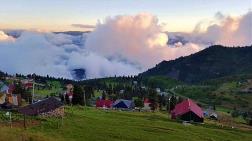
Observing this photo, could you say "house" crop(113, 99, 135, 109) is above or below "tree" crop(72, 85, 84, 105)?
below

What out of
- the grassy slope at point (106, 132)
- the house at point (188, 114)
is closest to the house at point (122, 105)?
the house at point (188, 114)

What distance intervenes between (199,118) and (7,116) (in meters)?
57.6

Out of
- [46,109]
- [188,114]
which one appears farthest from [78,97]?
[46,109]

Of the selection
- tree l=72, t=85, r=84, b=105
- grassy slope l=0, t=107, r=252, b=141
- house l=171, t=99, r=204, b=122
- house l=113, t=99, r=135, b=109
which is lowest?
grassy slope l=0, t=107, r=252, b=141

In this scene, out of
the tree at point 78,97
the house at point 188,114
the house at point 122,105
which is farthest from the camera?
the house at point 122,105

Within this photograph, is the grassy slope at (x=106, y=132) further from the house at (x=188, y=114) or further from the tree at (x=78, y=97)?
the tree at (x=78, y=97)

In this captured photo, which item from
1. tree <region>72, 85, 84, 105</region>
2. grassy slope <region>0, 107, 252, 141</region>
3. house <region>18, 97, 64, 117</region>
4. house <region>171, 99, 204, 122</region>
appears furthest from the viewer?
tree <region>72, 85, 84, 105</region>

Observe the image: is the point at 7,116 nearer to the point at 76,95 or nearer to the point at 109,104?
the point at 76,95

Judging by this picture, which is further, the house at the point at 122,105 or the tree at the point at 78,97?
the house at the point at 122,105

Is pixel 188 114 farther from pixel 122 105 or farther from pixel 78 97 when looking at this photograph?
pixel 122 105

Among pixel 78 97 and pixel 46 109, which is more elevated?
pixel 78 97

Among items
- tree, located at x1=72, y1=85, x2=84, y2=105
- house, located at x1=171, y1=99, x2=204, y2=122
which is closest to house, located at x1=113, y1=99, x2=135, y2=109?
tree, located at x1=72, y1=85, x2=84, y2=105

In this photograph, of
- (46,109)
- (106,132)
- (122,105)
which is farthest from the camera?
(122,105)

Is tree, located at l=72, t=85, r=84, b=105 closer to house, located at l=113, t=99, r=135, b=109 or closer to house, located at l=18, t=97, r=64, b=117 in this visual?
house, located at l=113, t=99, r=135, b=109
